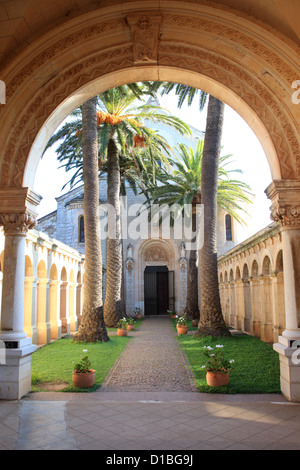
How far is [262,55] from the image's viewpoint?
21.9ft

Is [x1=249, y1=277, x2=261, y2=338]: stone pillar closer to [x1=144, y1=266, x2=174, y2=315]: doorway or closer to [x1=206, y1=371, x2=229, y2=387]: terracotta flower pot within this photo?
[x1=206, y1=371, x2=229, y2=387]: terracotta flower pot

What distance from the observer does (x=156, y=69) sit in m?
7.30

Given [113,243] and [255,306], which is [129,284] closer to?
[113,243]

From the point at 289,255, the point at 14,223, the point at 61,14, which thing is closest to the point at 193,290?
the point at 289,255

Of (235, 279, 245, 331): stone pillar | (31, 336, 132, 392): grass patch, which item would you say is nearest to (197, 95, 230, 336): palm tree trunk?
(31, 336, 132, 392): grass patch

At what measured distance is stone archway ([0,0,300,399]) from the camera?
660cm

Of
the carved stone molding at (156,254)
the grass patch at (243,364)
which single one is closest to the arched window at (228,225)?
the carved stone molding at (156,254)

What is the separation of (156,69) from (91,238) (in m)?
9.32

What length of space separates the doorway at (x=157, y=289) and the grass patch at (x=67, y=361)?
15.8 metres

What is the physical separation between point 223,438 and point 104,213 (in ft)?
86.4

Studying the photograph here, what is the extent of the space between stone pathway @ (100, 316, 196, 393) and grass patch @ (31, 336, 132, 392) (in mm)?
282
